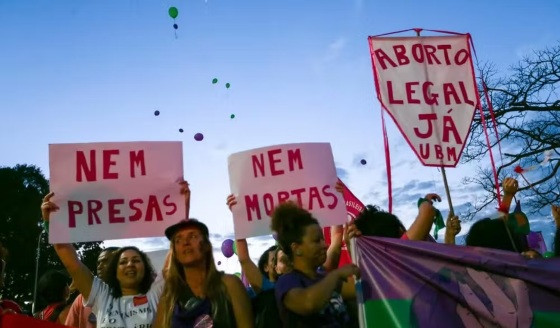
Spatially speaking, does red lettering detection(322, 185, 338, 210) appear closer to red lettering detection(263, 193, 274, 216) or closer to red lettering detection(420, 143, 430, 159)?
red lettering detection(263, 193, 274, 216)

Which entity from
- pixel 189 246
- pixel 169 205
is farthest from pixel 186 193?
pixel 189 246

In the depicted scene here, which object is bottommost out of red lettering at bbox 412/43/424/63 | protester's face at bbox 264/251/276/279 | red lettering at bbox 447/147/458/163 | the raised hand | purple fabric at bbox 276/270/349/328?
purple fabric at bbox 276/270/349/328

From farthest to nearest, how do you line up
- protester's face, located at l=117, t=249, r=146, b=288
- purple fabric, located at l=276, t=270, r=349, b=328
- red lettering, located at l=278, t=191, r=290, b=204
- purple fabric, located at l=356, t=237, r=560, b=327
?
1. red lettering, located at l=278, t=191, r=290, b=204
2. protester's face, located at l=117, t=249, r=146, b=288
3. purple fabric, located at l=356, t=237, r=560, b=327
4. purple fabric, located at l=276, t=270, r=349, b=328

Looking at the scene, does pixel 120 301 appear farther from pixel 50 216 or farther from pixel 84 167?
pixel 84 167

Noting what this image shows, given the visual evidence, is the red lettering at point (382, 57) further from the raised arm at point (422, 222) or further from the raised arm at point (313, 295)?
the raised arm at point (313, 295)

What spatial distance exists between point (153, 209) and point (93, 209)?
17.4 inches

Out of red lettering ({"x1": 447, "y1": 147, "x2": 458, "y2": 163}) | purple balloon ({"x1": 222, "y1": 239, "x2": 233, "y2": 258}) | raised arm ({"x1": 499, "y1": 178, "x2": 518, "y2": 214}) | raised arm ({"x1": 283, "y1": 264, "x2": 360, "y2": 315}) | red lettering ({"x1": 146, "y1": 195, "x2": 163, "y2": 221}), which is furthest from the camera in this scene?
purple balloon ({"x1": 222, "y1": 239, "x2": 233, "y2": 258})

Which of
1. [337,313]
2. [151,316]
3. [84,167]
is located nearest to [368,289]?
[337,313]

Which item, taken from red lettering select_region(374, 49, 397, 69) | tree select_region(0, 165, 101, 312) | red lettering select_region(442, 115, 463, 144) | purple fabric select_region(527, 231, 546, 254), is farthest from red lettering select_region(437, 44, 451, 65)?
tree select_region(0, 165, 101, 312)

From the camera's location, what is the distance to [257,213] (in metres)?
4.45

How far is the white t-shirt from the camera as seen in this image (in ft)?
11.4

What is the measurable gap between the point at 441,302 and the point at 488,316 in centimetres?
24

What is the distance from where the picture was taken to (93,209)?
166 inches

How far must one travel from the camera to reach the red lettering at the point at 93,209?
4188 millimetres
